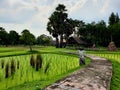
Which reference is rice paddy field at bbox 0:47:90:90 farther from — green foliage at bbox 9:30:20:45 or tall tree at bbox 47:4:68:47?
green foliage at bbox 9:30:20:45

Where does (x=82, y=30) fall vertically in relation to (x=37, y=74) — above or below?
above

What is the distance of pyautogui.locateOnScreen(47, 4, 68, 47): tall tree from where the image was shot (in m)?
54.7

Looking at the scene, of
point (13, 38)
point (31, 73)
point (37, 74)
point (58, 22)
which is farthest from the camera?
point (13, 38)

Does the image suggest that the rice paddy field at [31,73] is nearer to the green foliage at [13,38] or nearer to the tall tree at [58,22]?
the tall tree at [58,22]

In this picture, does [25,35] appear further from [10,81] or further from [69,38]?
[10,81]

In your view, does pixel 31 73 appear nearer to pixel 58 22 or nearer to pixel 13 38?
pixel 58 22

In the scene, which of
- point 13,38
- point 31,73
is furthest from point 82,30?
point 31,73

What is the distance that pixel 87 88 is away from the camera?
6.72 m

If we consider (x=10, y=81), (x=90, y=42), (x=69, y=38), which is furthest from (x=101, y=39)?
(x=10, y=81)

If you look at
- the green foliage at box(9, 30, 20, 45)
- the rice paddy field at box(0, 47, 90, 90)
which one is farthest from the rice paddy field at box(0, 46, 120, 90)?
the green foliage at box(9, 30, 20, 45)

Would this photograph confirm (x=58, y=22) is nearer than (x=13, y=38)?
Yes

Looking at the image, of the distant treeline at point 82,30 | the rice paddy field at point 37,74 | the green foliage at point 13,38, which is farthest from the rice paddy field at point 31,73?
the green foliage at point 13,38

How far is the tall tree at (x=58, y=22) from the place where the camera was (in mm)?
54688

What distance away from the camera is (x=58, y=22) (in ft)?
180
